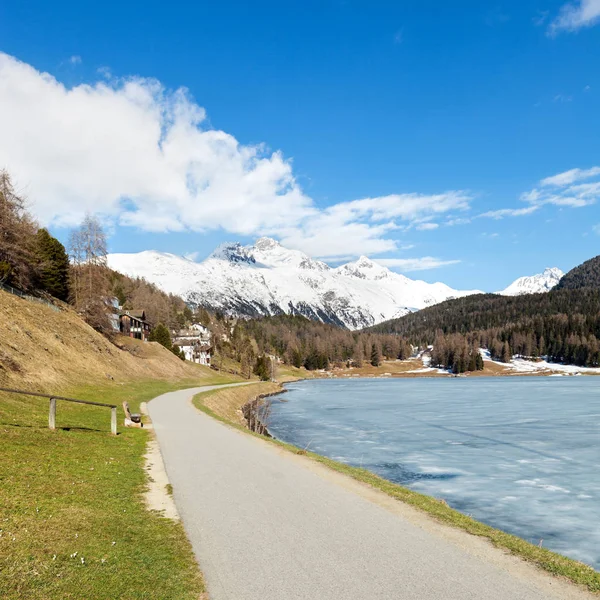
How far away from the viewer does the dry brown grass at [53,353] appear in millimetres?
31125

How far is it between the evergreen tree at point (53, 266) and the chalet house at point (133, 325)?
27.1 meters

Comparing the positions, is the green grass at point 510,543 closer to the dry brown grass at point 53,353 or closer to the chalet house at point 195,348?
the dry brown grass at point 53,353

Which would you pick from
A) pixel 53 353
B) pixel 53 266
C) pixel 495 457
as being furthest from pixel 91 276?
pixel 495 457

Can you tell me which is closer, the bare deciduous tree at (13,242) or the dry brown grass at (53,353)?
the dry brown grass at (53,353)

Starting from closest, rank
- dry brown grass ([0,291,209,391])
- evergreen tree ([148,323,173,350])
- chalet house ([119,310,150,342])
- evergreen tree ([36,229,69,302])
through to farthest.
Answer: dry brown grass ([0,291,209,391]) → evergreen tree ([36,229,69,302]) → evergreen tree ([148,323,173,350]) → chalet house ([119,310,150,342])

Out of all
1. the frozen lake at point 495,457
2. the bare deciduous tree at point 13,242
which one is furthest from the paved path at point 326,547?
the bare deciduous tree at point 13,242

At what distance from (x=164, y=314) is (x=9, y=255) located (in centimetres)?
10668

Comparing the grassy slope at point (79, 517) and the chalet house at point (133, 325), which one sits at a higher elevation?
the chalet house at point (133, 325)

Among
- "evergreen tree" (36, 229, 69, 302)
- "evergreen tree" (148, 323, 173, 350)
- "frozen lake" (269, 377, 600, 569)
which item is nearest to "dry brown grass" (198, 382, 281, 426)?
"frozen lake" (269, 377, 600, 569)

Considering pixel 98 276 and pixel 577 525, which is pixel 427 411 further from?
pixel 98 276

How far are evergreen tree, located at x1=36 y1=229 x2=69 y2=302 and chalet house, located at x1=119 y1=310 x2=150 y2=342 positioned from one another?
88.8 ft

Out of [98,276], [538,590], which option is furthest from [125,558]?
[98,276]

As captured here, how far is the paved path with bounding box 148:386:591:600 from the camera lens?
262 inches

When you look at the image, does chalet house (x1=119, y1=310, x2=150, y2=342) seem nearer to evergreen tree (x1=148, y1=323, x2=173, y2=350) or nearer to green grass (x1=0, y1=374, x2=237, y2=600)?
evergreen tree (x1=148, y1=323, x2=173, y2=350)
